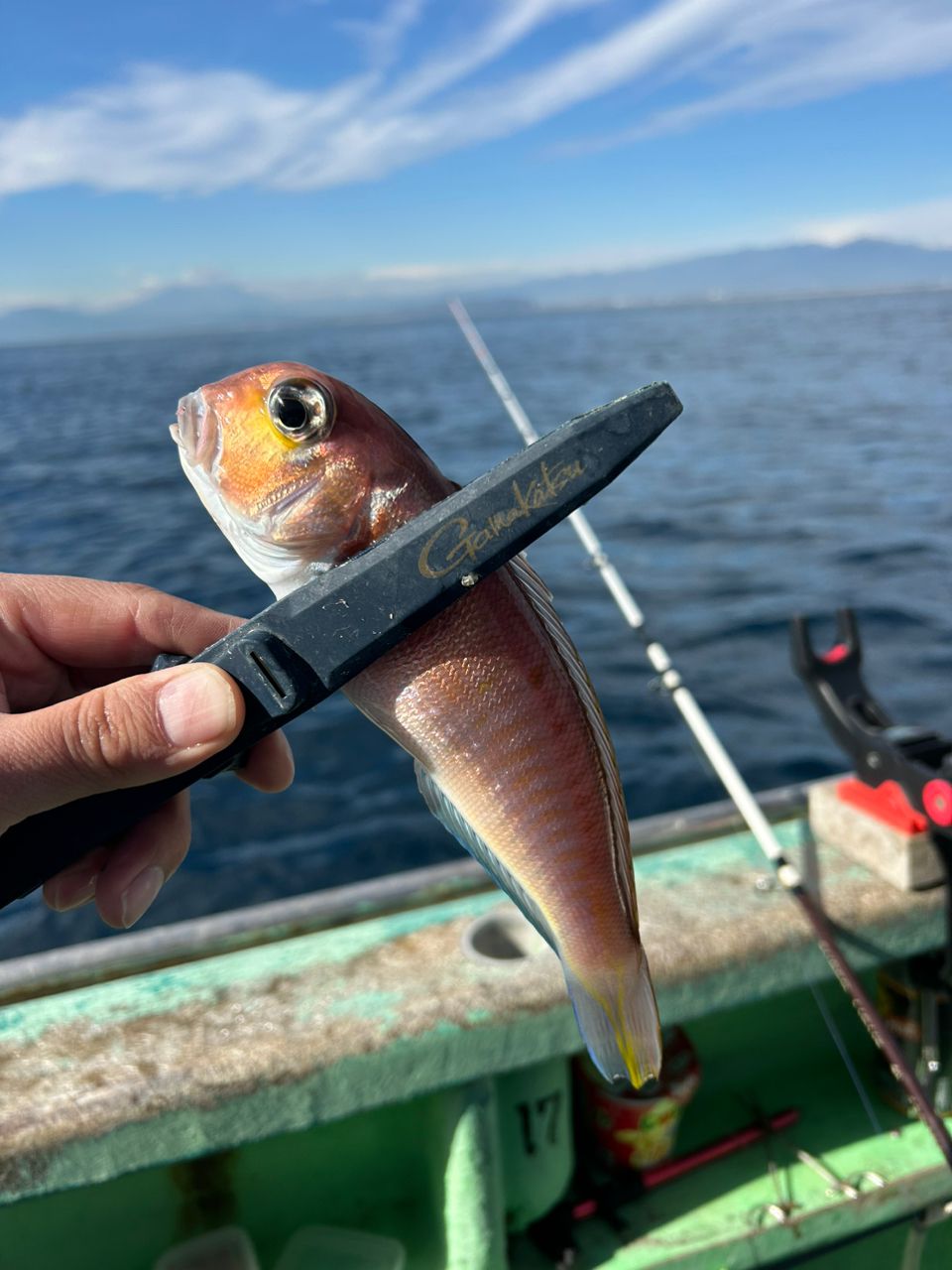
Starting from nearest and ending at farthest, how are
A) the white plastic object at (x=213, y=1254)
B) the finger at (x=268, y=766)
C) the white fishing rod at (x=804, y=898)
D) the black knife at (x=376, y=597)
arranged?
the black knife at (x=376, y=597) < the finger at (x=268, y=766) < the white fishing rod at (x=804, y=898) < the white plastic object at (x=213, y=1254)

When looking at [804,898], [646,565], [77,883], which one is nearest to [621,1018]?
[77,883]

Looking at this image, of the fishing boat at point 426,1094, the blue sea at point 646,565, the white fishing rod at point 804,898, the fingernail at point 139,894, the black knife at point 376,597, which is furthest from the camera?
the blue sea at point 646,565

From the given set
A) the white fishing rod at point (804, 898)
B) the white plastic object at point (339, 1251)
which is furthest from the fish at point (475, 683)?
the white plastic object at point (339, 1251)

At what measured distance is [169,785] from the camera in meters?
1.40

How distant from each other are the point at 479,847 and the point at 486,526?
484 millimetres

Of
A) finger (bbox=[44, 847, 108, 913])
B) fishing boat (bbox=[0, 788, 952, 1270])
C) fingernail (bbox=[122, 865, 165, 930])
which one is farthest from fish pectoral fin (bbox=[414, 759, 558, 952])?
fishing boat (bbox=[0, 788, 952, 1270])

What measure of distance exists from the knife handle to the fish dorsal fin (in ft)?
1.03

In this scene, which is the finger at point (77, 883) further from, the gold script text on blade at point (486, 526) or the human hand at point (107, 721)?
the gold script text on blade at point (486, 526)

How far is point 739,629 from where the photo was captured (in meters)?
10.2

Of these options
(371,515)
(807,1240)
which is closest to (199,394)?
(371,515)

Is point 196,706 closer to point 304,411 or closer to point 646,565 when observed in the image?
point 304,411

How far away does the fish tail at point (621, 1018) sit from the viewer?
1.23 m

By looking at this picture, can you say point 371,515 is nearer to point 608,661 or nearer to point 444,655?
point 444,655

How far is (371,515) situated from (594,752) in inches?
17.7
